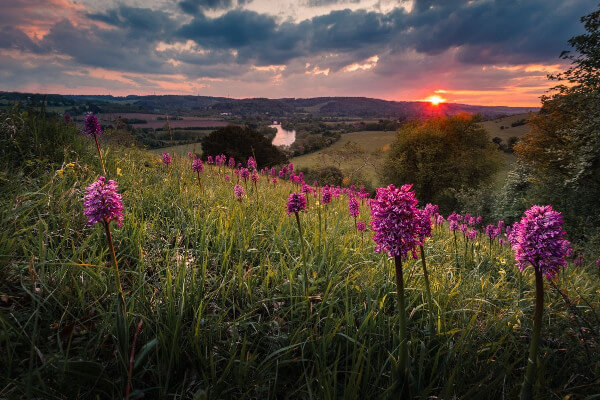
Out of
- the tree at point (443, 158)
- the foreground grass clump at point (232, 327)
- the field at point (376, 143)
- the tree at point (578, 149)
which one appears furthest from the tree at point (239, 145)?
the foreground grass clump at point (232, 327)

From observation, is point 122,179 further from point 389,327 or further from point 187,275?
point 389,327

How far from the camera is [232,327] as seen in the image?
8.02 feet

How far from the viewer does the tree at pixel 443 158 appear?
39.2 metres

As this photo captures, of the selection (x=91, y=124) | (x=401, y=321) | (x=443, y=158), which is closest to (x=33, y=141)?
(x=91, y=124)

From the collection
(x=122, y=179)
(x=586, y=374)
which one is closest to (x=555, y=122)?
(x=586, y=374)

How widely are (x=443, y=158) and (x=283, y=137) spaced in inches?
1583

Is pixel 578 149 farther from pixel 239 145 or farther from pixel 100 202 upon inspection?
pixel 239 145

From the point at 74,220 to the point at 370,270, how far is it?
12.9 ft

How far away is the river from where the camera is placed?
64.0 m

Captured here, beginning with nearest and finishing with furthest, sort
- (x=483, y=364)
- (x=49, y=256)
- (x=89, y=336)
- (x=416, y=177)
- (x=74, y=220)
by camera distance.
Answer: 1. (x=89, y=336)
2. (x=483, y=364)
3. (x=49, y=256)
4. (x=74, y=220)
5. (x=416, y=177)

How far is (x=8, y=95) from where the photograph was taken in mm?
6348

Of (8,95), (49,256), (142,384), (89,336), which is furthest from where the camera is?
(8,95)

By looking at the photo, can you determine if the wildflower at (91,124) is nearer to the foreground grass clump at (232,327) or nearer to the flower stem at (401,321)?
the foreground grass clump at (232,327)

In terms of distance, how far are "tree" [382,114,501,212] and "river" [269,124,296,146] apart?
92.9 ft
